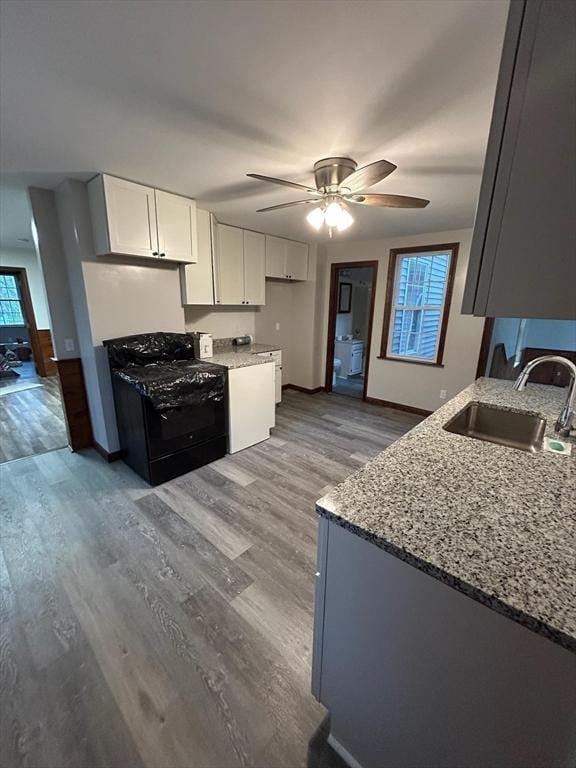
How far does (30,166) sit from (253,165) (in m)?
1.54

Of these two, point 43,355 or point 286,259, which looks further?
point 43,355

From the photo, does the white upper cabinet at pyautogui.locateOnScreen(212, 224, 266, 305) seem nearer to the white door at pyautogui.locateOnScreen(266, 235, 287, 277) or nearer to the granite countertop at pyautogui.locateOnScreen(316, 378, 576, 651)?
the white door at pyautogui.locateOnScreen(266, 235, 287, 277)

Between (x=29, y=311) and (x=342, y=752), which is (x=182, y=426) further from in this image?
(x=29, y=311)

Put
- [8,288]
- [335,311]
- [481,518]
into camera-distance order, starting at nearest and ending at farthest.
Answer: [481,518]
[335,311]
[8,288]

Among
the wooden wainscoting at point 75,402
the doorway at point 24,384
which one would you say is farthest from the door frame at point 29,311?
the wooden wainscoting at point 75,402

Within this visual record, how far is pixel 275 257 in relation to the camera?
4.22m

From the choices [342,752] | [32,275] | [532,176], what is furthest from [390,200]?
[32,275]

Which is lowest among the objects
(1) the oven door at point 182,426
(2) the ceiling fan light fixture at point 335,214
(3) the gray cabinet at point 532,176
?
(1) the oven door at point 182,426

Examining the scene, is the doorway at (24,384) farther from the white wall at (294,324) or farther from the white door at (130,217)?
the white wall at (294,324)

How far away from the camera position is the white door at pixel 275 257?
4117mm

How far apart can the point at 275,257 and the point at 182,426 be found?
8.87 feet

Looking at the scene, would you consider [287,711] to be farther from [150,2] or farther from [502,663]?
[150,2]

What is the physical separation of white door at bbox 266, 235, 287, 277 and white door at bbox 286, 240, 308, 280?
3.3 inches

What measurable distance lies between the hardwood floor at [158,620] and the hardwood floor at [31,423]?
0.58 m
